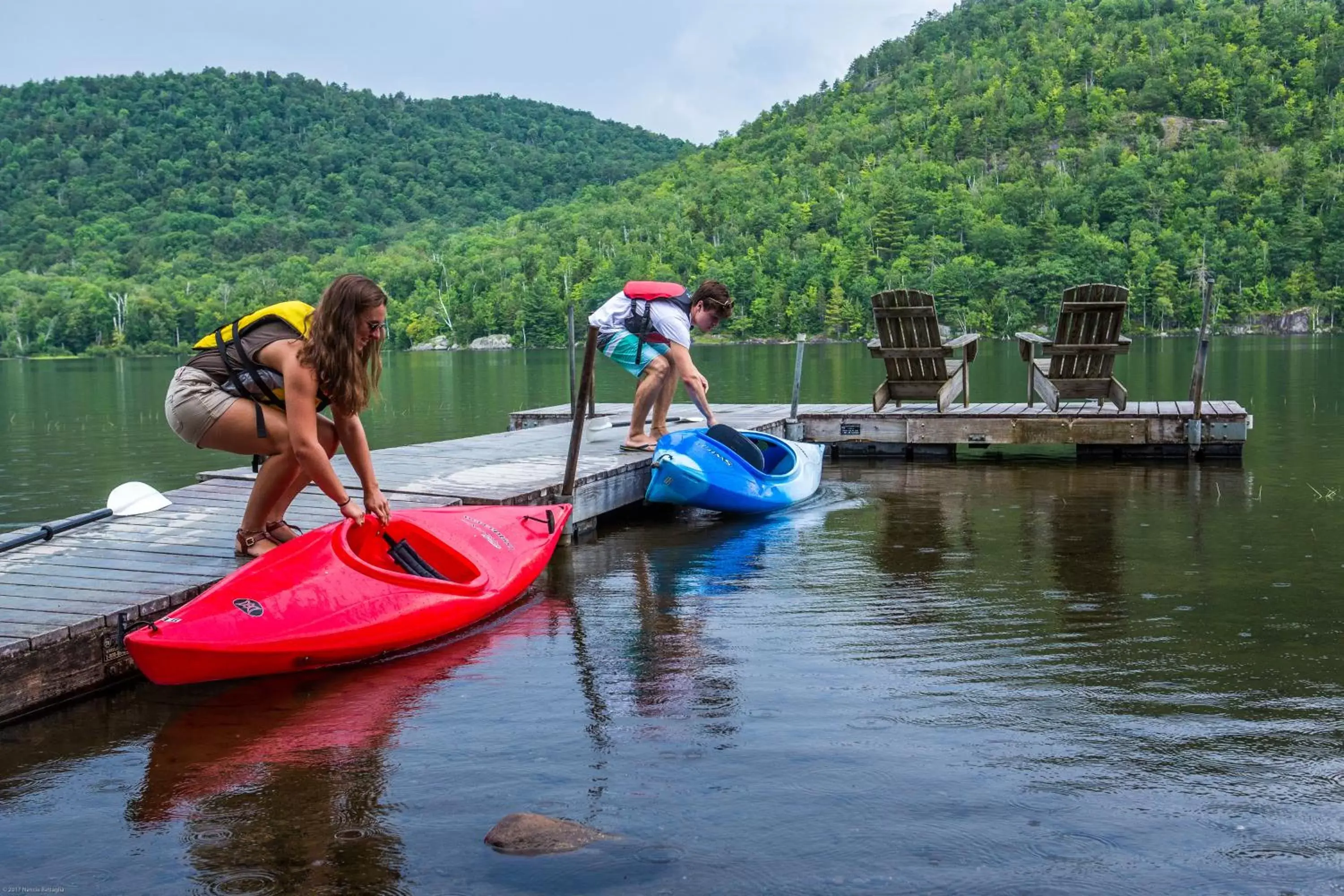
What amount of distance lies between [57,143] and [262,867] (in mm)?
162635

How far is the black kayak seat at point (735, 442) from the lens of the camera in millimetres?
10961

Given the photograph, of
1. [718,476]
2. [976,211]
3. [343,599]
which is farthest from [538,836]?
[976,211]

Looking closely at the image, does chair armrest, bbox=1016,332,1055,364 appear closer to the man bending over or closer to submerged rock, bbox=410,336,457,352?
the man bending over

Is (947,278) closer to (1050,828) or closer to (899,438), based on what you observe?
(899,438)

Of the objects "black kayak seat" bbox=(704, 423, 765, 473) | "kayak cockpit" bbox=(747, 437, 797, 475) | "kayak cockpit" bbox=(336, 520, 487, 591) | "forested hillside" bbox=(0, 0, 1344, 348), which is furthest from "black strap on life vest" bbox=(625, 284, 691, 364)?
"forested hillside" bbox=(0, 0, 1344, 348)

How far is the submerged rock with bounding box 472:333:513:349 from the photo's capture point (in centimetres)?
12450

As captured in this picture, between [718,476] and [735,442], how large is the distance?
0.49 meters

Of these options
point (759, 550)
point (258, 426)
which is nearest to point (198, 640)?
point (258, 426)

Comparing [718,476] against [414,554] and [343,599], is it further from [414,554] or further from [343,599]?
[343,599]

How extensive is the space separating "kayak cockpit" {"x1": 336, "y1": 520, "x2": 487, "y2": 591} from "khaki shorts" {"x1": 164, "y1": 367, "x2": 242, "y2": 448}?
2.88 ft

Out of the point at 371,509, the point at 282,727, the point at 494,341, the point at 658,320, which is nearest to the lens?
the point at 282,727

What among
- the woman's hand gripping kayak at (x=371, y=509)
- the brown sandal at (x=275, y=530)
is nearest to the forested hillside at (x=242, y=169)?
the brown sandal at (x=275, y=530)

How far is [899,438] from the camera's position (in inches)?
603

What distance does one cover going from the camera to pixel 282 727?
5582 mm
